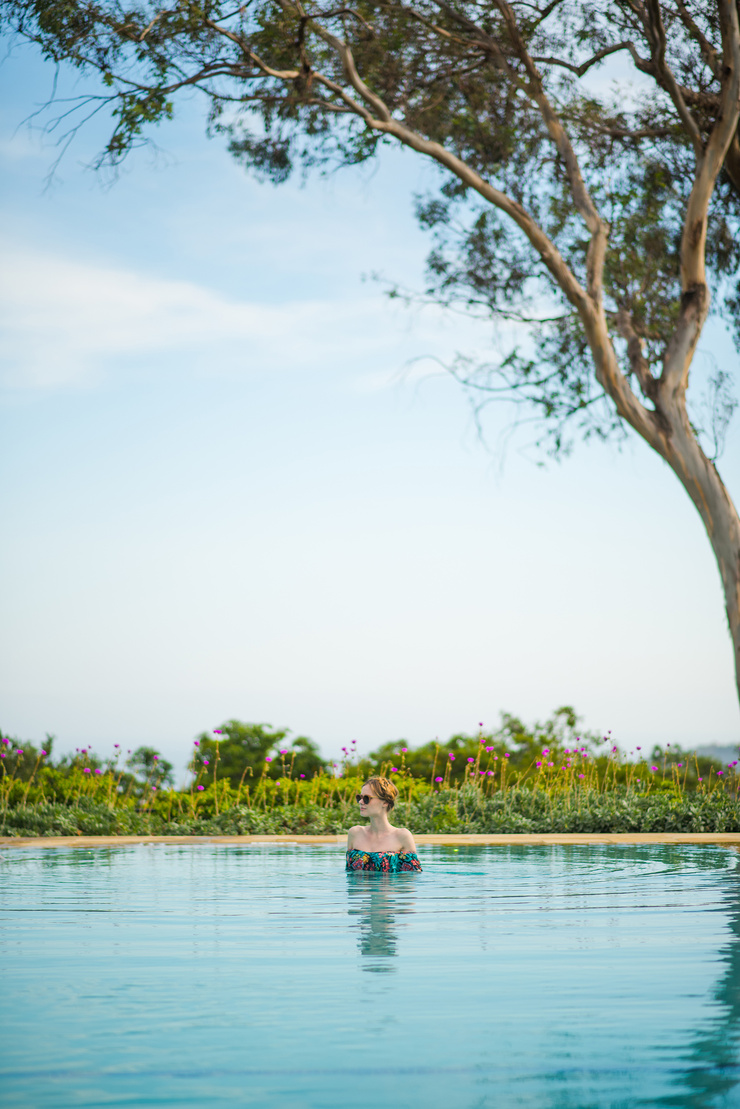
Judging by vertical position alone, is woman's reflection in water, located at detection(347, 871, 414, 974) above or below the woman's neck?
below

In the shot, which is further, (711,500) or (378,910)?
(711,500)

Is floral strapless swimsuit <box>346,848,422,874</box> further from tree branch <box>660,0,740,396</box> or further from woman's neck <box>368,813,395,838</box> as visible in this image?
tree branch <box>660,0,740,396</box>

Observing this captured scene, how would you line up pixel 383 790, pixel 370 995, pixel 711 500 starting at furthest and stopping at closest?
pixel 711 500 < pixel 383 790 < pixel 370 995

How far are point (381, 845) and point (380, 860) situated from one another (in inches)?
4.6

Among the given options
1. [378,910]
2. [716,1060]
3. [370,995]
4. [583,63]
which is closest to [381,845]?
[378,910]

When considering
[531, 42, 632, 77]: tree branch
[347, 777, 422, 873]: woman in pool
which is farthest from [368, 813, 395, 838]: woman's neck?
[531, 42, 632, 77]: tree branch

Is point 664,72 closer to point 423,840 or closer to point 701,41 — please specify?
point 701,41

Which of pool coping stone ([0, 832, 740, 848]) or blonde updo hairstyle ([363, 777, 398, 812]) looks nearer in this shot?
blonde updo hairstyle ([363, 777, 398, 812])

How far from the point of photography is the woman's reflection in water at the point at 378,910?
4895mm

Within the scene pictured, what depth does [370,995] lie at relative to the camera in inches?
159

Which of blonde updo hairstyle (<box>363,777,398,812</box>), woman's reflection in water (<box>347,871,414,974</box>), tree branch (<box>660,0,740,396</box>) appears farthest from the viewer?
tree branch (<box>660,0,740,396</box>)

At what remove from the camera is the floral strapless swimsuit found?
8.44 metres

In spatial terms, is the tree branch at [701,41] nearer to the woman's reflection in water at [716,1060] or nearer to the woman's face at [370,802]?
the woman's face at [370,802]

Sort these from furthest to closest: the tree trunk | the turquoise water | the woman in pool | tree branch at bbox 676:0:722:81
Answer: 1. tree branch at bbox 676:0:722:81
2. the tree trunk
3. the woman in pool
4. the turquoise water
